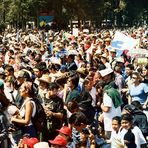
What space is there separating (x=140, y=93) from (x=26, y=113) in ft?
11.4

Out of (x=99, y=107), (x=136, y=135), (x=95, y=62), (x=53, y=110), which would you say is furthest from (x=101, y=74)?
(x=95, y=62)

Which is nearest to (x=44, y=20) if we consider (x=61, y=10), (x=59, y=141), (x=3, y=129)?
(x=61, y=10)

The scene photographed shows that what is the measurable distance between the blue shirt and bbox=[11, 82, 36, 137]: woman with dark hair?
326 cm

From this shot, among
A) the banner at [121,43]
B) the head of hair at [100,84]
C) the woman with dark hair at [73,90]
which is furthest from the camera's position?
the banner at [121,43]

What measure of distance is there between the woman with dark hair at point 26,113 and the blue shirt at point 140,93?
10.7 ft

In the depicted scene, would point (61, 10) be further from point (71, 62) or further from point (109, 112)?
point (109, 112)

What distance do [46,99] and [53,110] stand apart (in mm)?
364

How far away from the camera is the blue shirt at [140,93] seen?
10734mm

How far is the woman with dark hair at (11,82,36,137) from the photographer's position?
25.5 ft

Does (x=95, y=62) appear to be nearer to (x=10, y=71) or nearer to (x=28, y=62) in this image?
(x=28, y=62)

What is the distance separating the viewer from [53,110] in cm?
861

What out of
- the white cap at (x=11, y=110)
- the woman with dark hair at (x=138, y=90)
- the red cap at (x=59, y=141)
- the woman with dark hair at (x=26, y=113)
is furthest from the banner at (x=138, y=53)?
the red cap at (x=59, y=141)

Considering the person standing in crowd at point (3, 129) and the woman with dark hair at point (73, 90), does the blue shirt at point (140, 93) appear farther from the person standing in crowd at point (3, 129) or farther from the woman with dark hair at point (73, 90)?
the person standing in crowd at point (3, 129)

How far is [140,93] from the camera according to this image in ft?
35.2
